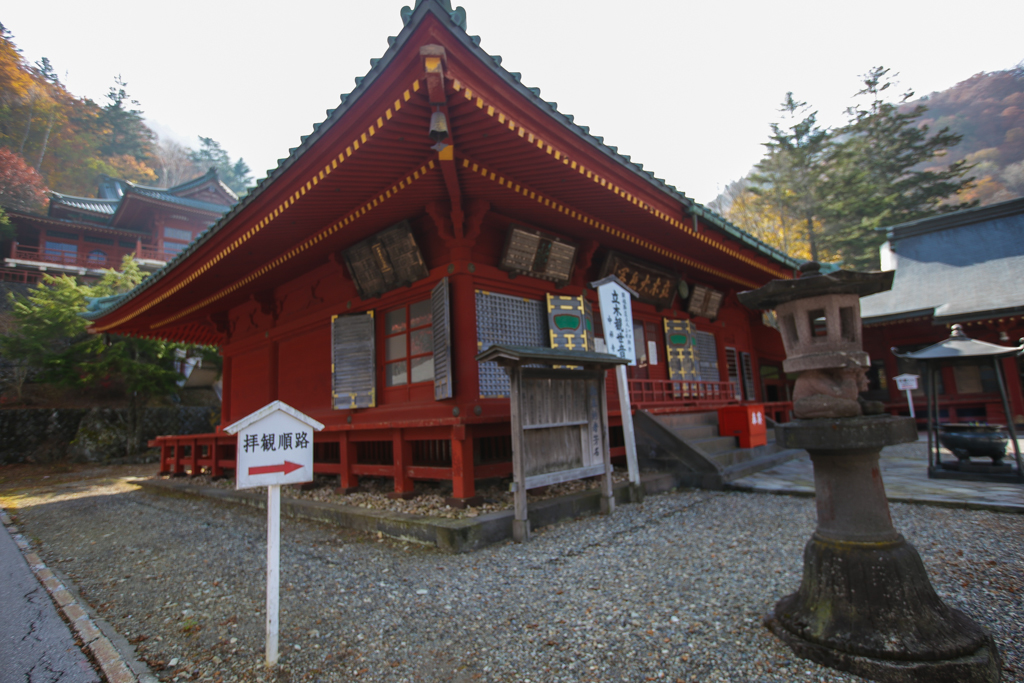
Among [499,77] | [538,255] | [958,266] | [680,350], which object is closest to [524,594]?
[499,77]

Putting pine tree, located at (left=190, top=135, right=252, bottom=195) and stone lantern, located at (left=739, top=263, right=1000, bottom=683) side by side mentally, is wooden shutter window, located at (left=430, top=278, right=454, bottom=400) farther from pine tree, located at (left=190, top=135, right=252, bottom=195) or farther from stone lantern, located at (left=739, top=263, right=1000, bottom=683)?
pine tree, located at (left=190, top=135, right=252, bottom=195)

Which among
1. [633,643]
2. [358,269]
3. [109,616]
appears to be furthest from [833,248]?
[109,616]

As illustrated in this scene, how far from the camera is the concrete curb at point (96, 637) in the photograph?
8.29 feet

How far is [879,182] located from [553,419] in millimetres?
29203

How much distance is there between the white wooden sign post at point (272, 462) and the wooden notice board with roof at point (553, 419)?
93.7 inches

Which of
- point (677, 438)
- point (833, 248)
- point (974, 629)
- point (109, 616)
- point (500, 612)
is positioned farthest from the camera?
point (833, 248)

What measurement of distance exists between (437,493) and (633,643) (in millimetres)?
4229

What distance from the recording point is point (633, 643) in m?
2.64

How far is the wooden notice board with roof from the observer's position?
4859 mm

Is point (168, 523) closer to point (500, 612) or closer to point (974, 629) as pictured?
point (500, 612)

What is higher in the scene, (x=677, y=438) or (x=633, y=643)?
(x=677, y=438)

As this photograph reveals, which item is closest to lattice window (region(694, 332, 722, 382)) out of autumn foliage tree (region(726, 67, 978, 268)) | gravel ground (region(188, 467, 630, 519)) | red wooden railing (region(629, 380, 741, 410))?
red wooden railing (region(629, 380, 741, 410))

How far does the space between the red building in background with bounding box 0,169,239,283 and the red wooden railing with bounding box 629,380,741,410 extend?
25221 mm

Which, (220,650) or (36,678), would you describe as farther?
(220,650)
